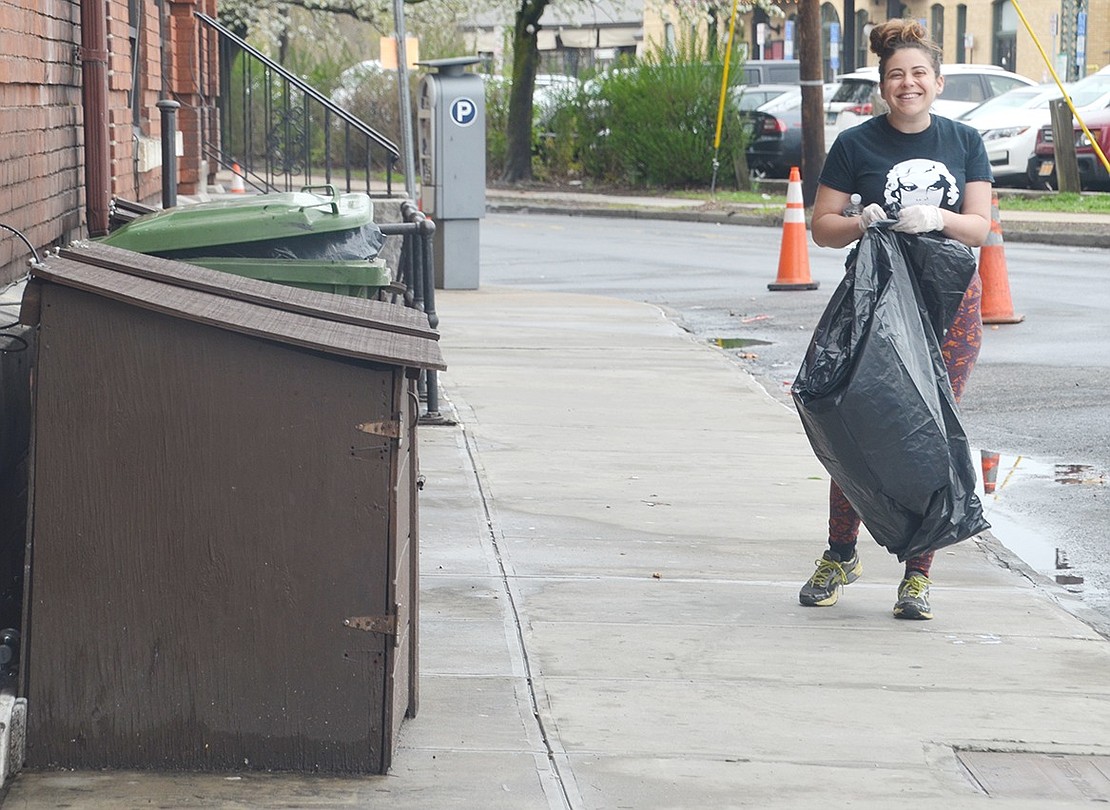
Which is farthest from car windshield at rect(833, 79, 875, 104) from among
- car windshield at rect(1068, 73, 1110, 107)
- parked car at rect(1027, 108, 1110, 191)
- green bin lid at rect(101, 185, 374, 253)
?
green bin lid at rect(101, 185, 374, 253)

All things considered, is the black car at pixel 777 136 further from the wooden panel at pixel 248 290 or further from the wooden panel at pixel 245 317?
the wooden panel at pixel 245 317

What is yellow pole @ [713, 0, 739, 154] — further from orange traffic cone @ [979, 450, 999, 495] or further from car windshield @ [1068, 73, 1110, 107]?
orange traffic cone @ [979, 450, 999, 495]

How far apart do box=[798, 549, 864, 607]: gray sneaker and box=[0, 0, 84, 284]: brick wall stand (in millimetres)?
2832

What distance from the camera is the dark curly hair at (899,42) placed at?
16.5 feet

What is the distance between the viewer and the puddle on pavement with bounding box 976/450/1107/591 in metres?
5.93

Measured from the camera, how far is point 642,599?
5180 millimetres

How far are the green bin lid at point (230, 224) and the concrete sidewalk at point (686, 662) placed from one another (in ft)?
3.80

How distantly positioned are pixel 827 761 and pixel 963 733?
41 centimetres

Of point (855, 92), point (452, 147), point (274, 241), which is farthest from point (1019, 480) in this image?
point (855, 92)

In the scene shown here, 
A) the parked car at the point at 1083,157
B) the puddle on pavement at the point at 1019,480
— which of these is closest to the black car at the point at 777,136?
the parked car at the point at 1083,157

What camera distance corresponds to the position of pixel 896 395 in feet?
15.5

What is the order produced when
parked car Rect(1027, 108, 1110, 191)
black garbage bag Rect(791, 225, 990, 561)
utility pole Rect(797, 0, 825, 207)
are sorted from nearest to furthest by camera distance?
1. black garbage bag Rect(791, 225, 990, 561)
2. parked car Rect(1027, 108, 1110, 191)
3. utility pole Rect(797, 0, 825, 207)

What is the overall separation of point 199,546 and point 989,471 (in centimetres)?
473

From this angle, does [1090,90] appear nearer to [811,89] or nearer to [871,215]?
[811,89]
